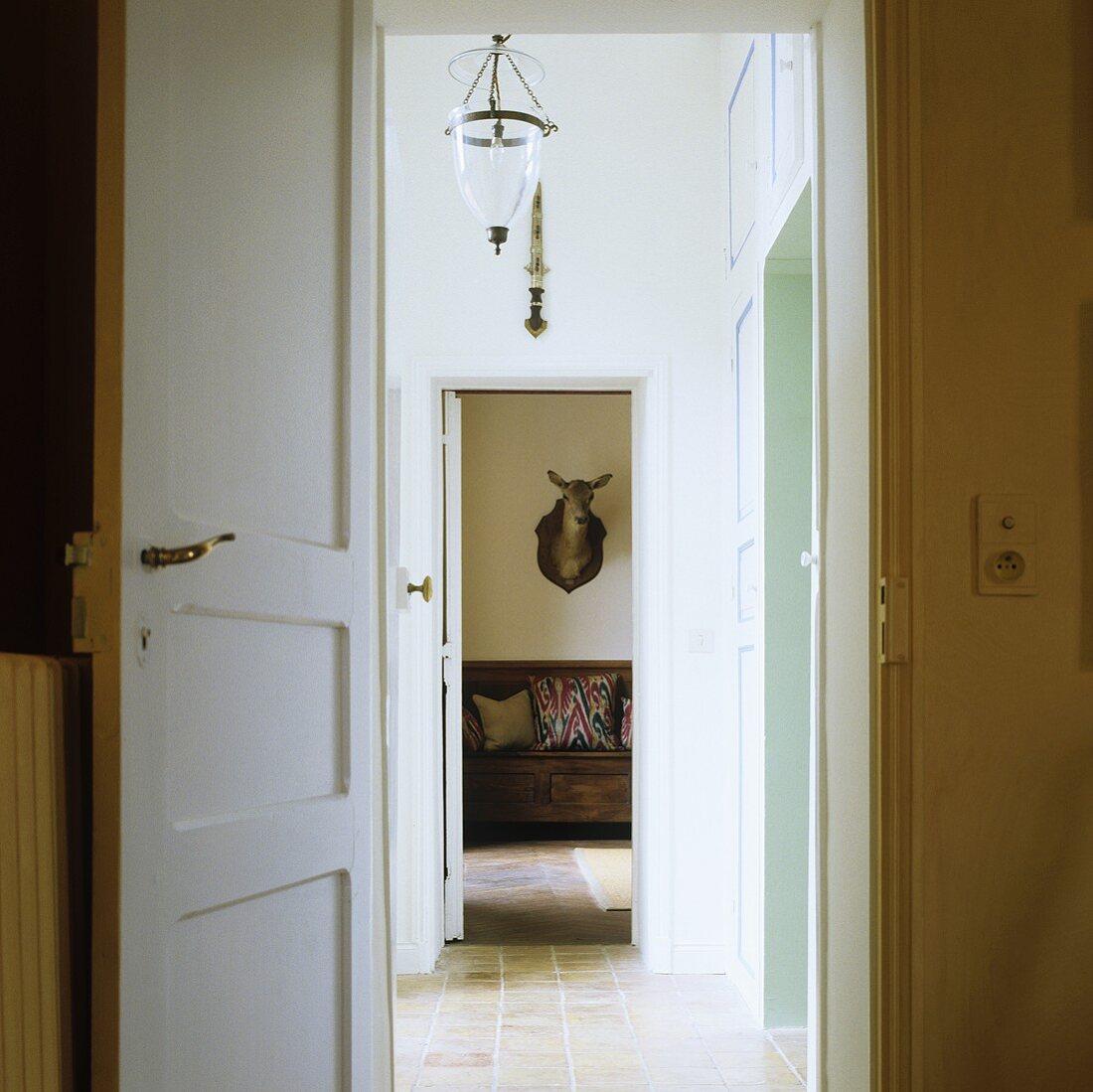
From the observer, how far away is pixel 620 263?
469 cm

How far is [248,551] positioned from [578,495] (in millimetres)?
6926

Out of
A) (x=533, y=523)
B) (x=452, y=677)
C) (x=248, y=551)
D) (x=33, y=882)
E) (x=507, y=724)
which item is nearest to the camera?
(x=33, y=882)

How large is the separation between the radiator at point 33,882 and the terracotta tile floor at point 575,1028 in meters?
2.12

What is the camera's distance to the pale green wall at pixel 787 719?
3.71m

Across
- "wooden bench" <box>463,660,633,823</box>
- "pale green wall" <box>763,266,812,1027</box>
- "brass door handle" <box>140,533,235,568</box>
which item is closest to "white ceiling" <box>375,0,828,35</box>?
"brass door handle" <box>140,533,235,568</box>

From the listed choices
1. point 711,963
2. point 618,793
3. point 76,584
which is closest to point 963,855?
point 76,584

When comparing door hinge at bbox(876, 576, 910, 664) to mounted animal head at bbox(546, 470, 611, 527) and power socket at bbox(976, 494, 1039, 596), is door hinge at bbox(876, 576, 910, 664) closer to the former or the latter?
power socket at bbox(976, 494, 1039, 596)

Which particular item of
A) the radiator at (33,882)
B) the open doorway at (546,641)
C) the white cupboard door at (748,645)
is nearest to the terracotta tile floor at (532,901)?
the open doorway at (546,641)

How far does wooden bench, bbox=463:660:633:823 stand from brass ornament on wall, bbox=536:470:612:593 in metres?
1.41

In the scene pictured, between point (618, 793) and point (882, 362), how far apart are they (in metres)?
6.07

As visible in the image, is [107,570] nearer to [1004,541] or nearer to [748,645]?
[1004,541]

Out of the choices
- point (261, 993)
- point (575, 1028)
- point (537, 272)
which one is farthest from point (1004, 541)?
point (537, 272)

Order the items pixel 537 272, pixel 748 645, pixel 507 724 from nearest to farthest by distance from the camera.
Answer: pixel 748 645 → pixel 537 272 → pixel 507 724

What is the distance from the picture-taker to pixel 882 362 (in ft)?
5.80
